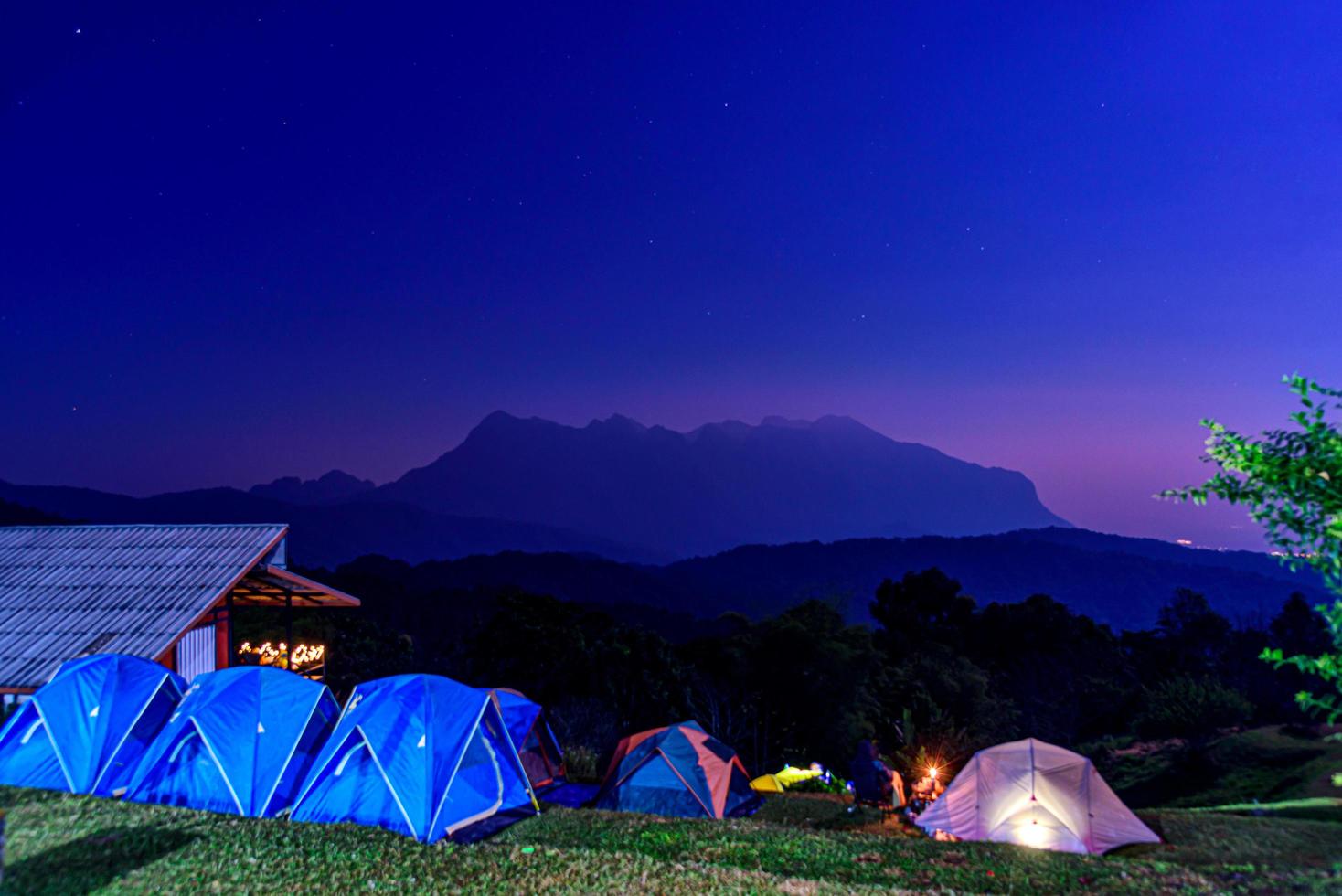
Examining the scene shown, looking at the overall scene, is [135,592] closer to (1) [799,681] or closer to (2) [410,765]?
(2) [410,765]

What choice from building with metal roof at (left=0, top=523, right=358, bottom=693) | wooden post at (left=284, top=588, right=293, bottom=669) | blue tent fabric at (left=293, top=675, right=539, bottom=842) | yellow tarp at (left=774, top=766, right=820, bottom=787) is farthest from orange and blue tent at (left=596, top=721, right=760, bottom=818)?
wooden post at (left=284, top=588, right=293, bottom=669)

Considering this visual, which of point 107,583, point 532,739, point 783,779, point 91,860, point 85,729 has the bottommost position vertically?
point 783,779

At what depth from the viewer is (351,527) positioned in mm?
173250

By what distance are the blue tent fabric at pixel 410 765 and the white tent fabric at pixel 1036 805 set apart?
6.75 m

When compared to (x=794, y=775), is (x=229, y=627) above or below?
above

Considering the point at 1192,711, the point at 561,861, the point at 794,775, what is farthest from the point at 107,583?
the point at 1192,711

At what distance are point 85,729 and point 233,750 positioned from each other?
7.25ft

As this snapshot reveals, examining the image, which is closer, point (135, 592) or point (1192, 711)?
point (135, 592)

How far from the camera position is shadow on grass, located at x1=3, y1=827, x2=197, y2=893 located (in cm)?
674

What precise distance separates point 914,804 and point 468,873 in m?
9.62

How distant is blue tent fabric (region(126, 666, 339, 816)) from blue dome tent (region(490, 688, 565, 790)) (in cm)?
417

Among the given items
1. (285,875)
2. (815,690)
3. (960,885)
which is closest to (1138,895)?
(960,885)

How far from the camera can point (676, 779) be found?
45.8 feet

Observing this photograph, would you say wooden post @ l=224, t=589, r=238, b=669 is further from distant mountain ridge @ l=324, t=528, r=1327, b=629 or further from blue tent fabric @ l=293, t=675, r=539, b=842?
distant mountain ridge @ l=324, t=528, r=1327, b=629
